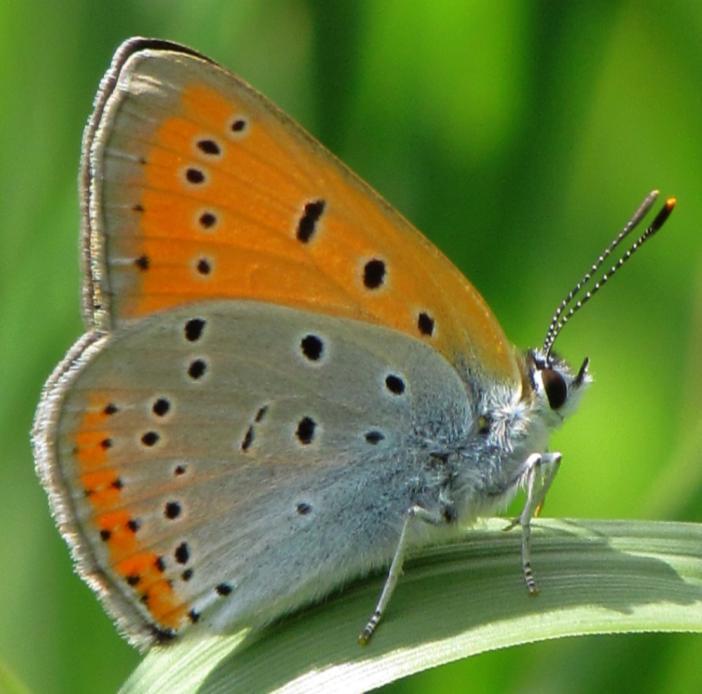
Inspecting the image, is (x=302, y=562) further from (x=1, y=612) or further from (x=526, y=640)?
(x=1, y=612)

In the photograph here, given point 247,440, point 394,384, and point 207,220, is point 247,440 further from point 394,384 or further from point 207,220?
point 207,220

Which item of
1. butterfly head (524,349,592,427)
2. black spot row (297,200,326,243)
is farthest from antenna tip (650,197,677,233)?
black spot row (297,200,326,243)

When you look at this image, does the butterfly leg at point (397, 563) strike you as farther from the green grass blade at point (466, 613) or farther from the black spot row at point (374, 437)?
the black spot row at point (374, 437)

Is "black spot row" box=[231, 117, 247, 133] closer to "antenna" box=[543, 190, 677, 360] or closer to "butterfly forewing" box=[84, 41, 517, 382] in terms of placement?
"butterfly forewing" box=[84, 41, 517, 382]

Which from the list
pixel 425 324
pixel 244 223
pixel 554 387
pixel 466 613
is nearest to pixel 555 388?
pixel 554 387

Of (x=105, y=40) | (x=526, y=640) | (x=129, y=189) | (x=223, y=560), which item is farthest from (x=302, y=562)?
(x=105, y=40)

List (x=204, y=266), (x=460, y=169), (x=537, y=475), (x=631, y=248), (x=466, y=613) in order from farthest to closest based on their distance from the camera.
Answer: (x=460, y=169) < (x=631, y=248) < (x=537, y=475) < (x=204, y=266) < (x=466, y=613)

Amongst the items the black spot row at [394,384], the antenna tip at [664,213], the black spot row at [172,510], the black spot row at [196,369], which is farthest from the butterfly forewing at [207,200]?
the antenna tip at [664,213]
